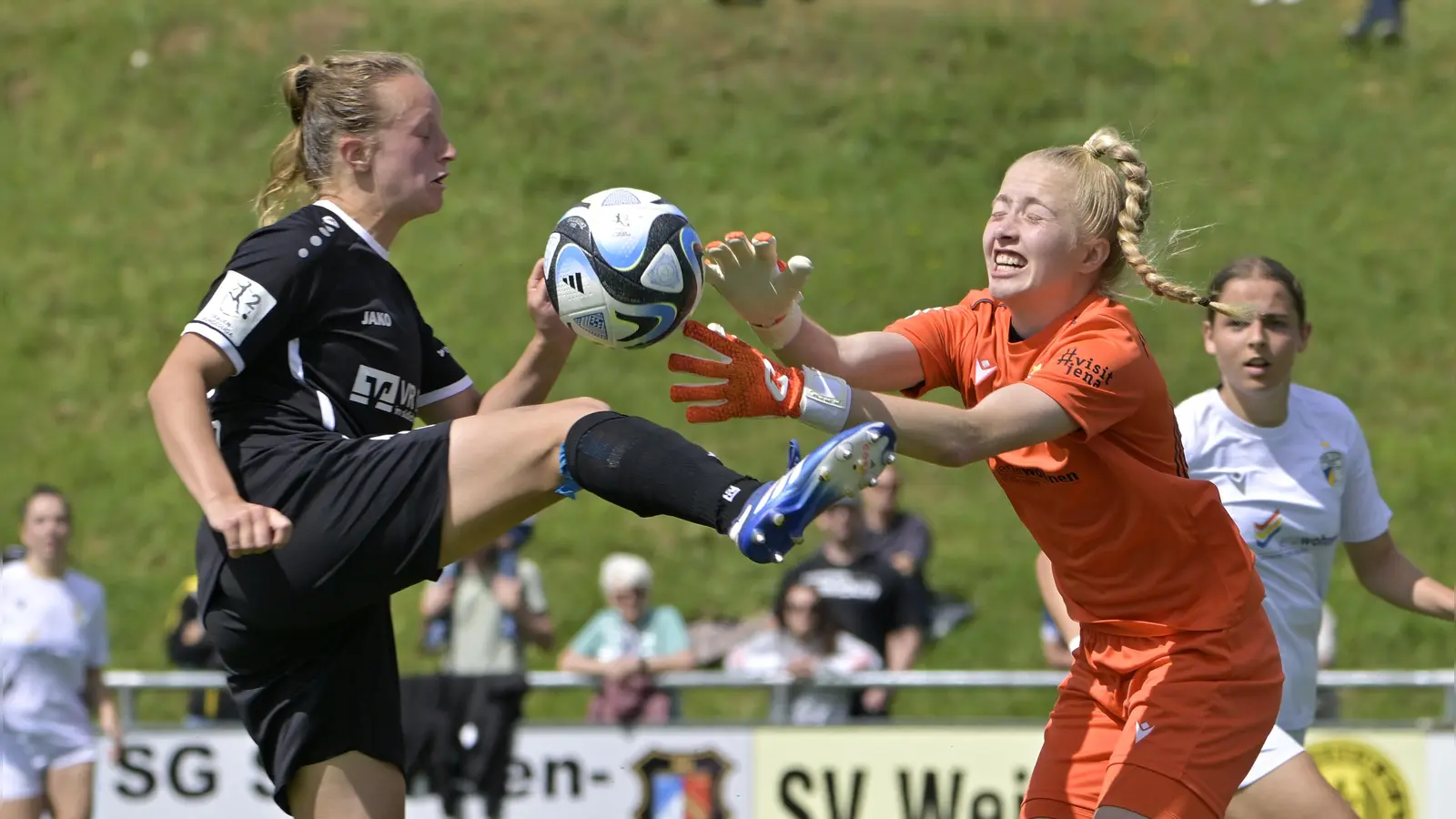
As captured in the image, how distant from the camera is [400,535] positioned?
12.5 ft

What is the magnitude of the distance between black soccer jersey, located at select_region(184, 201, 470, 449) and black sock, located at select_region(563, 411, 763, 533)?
745 mm

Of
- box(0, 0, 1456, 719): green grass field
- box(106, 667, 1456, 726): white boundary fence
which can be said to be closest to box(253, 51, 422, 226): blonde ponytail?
box(106, 667, 1456, 726): white boundary fence

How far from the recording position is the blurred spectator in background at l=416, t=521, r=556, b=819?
25.4ft

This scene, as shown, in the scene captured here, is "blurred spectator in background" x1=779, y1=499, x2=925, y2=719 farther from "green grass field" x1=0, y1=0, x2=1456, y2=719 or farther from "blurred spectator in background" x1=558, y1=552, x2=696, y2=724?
"green grass field" x1=0, y1=0, x2=1456, y2=719

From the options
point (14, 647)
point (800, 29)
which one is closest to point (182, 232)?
point (800, 29)

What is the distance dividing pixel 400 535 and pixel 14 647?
537 centimetres

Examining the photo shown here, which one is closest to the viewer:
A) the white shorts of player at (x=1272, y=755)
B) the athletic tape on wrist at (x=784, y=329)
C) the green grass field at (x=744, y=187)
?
the athletic tape on wrist at (x=784, y=329)

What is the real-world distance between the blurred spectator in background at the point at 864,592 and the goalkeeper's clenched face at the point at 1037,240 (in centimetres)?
447

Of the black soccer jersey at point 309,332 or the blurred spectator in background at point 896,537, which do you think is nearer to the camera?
the black soccer jersey at point 309,332

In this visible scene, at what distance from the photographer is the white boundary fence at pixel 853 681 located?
7156 millimetres

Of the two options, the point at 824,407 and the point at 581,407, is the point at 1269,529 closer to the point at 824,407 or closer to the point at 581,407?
the point at 824,407

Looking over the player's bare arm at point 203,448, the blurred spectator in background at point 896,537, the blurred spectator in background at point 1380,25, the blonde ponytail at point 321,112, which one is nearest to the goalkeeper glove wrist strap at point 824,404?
the player's bare arm at point 203,448

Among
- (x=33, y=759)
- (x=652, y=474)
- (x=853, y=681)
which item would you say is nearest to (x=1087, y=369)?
(x=652, y=474)

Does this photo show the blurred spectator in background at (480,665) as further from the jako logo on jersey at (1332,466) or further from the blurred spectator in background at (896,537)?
the jako logo on jersey at (1332,466)
